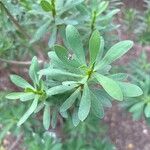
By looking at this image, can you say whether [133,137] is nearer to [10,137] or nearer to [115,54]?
[10,137]

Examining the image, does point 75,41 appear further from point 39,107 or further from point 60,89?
point 39,107

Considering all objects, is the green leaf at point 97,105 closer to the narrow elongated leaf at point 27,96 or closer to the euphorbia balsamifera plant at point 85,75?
the euphorbia balsamifera plant at point 85,75

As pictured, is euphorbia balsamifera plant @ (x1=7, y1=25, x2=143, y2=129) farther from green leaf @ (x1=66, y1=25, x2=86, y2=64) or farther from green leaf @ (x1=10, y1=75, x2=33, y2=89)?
green leaf @ (x1=10, y1=75, x2=33, y2=89)

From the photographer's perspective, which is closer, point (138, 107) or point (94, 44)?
point (94, 44)

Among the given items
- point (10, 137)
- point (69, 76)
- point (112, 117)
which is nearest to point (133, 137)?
point (112, 117)

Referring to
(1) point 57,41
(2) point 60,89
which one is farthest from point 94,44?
(1) point 57,41
